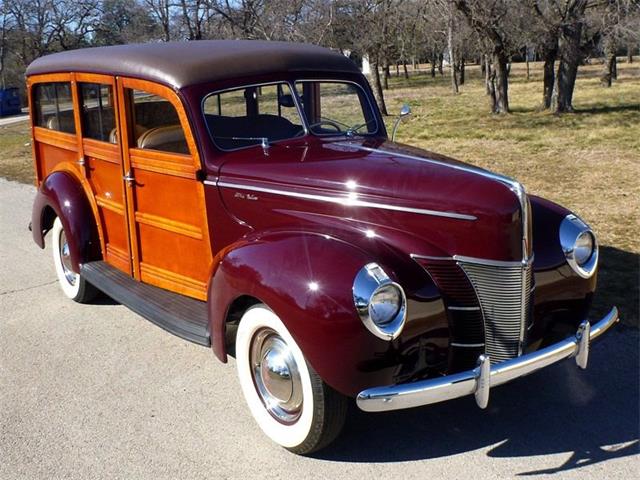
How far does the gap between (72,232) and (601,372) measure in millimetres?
3538

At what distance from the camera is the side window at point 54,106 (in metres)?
4.72

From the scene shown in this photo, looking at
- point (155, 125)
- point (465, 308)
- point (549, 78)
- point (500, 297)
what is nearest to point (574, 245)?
point (500, 297)

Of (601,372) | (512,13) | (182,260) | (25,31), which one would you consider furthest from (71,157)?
(25,31)

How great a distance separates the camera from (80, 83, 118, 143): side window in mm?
4176

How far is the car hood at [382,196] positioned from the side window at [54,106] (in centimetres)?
189

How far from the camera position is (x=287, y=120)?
3.82 meters

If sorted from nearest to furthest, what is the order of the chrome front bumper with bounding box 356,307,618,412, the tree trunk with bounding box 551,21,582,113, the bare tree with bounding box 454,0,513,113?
the chrome front bumper with bounding box 356,307,618,412, the bare tree with bounding box 454,0,513,113, the tree trunk with bounding box 551,21,582,113

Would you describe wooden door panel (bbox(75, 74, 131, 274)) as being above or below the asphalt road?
above

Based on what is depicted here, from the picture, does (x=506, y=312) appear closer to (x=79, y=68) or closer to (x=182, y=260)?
(x=182, y=260)

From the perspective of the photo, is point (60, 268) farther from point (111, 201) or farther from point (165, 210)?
point (165, 210)

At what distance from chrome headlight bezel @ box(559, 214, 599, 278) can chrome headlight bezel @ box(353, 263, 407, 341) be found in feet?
3.37

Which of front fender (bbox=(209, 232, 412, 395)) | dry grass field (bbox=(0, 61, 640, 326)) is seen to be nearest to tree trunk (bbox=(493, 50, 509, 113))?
dry grass field (bbox=(0, 61, 640, 326))

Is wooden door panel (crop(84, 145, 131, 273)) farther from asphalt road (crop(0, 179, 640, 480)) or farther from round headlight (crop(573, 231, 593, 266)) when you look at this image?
round headlight (crop(573, 231, 593, 266))

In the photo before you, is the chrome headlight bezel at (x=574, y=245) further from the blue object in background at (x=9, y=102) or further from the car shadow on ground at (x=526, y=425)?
the blue object in background at (x=9, y=102)
